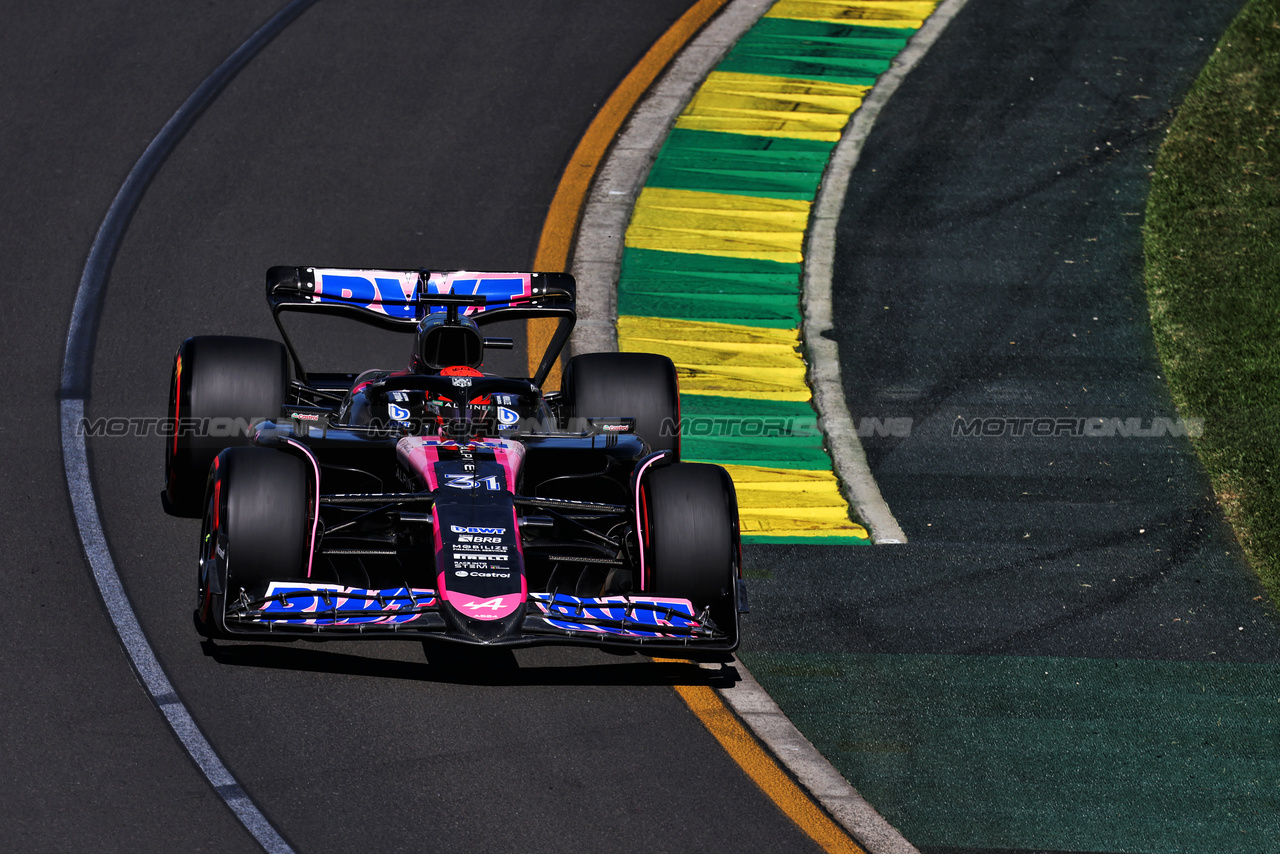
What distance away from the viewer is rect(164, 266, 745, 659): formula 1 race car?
24.1ft

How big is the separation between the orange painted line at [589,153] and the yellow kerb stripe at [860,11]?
0.73 meters

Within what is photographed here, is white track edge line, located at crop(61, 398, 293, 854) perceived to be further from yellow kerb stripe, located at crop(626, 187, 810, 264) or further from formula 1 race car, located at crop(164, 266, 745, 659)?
yellow kerb stripe, located at crop(626, 187, 810, 264)

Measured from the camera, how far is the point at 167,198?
12.8 m

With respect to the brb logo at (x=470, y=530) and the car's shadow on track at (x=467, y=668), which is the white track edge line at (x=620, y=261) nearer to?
the car's shadow on track at (x=467, y=668)

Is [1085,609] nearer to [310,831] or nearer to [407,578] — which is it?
[407,578]

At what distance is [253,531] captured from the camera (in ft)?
24.7

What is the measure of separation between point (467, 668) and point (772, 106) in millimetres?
8120

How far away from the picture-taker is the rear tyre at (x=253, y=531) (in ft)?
24.6

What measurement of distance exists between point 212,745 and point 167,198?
6.54 meters

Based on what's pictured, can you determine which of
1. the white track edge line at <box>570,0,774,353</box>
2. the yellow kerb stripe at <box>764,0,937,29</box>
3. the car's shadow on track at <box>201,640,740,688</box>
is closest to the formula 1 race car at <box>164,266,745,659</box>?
the car's shadow on track at <box>201,640,740,688</box>
